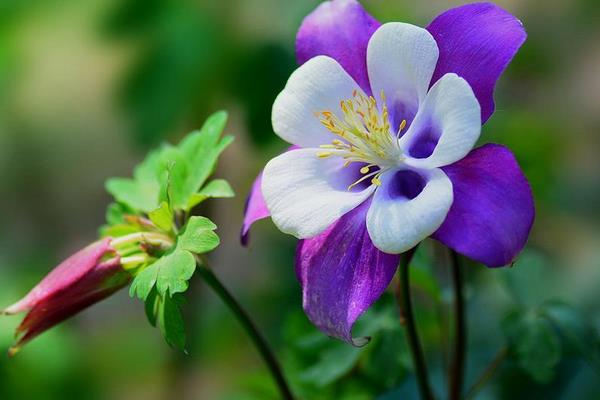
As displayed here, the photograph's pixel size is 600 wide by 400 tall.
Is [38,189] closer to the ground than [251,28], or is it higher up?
closer to the ground

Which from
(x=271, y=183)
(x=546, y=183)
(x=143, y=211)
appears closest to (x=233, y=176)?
(x=546, y=183)

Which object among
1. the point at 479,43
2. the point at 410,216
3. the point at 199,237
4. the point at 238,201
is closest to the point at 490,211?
the point at 410,216

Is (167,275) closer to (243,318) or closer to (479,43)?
(243,318)

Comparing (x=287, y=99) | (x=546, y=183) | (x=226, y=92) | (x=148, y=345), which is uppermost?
(x=287, y=99)

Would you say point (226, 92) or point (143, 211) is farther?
point (226, 92)

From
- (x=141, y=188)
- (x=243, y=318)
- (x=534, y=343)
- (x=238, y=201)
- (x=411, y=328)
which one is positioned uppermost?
(x=141, y=188)

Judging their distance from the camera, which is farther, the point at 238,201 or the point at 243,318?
the point at 238,201

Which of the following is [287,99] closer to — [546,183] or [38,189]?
[546,183]
